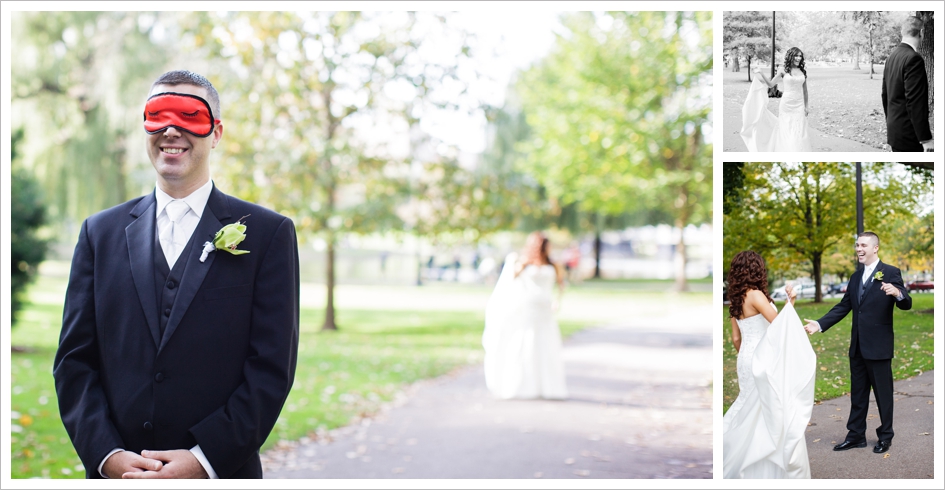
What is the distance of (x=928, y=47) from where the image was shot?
363 centimetres

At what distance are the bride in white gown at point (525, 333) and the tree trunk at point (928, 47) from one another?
19.3 ft

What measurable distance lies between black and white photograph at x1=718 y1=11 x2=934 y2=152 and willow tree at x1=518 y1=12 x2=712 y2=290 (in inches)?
414

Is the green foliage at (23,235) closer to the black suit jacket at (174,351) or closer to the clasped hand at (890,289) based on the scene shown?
the black suit jacket at (174,351)

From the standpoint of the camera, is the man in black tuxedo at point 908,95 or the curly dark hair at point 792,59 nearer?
the man in black tuxedo at point 908,95

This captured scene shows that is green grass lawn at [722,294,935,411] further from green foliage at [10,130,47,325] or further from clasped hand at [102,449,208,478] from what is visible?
green foliage at [10,130,47,325]

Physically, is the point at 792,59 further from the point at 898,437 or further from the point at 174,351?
the point at 174,351

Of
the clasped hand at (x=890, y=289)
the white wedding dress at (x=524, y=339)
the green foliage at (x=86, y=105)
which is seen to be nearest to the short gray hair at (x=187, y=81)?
the clasped hand at (x=890, y=289)

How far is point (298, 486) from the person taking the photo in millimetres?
3488

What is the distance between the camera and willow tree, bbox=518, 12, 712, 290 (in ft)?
59.6

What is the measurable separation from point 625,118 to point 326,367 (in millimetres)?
12376

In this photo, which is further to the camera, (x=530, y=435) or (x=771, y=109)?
(x=530, y=435)

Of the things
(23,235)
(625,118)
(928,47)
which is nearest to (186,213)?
(928,47)

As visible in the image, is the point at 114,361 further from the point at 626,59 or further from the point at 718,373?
the point at 626,59

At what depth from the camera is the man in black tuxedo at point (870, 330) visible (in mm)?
3568
